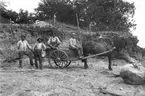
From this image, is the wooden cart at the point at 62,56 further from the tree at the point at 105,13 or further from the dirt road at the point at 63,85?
the tree at the point at 105,13

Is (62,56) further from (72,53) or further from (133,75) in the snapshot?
(133,75)

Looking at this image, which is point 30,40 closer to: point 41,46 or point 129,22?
point 41,46

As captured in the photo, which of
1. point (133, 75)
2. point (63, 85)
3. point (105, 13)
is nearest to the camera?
point (63, 85)

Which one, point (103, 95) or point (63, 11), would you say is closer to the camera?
point (103, 95)

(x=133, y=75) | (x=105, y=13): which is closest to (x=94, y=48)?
(x=133, y=75)

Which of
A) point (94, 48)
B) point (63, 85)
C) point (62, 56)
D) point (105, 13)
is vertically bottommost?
point (63, 85)

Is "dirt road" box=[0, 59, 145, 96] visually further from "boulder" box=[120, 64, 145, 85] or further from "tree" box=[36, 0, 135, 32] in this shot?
"tree" box=[36, 0, 135, 32]

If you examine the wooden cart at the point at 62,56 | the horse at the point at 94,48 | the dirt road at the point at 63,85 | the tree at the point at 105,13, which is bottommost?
the dirt road at the point at 63,85

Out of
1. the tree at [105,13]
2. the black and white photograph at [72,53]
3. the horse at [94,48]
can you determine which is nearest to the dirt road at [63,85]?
the black and white photograph at [72,53]

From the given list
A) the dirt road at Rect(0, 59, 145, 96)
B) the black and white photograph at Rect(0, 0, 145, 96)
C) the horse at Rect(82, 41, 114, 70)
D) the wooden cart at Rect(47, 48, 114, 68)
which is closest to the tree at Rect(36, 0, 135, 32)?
the black and white photograph at Rect(0, 0, 145, 96)

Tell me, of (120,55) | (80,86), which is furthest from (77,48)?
(120,55)

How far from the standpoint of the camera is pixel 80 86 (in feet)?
21.9

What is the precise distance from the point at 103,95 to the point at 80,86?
3.07 feet

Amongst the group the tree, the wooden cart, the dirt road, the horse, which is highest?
the tree
